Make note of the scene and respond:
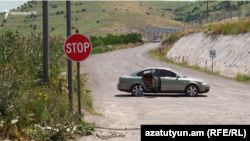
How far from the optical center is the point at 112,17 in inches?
7116

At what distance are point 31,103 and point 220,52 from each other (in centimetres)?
3450

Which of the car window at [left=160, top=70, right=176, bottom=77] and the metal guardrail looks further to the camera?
the metal guardrail

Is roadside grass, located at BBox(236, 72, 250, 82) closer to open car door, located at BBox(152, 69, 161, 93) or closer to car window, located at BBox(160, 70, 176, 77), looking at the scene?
car window, located at BBox(160, 70, 176, 77)

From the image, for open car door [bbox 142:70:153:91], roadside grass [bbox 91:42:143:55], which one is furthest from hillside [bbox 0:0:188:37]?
open car door [bbox 142:70:153:91]

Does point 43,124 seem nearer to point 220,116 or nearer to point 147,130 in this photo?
point 147,130

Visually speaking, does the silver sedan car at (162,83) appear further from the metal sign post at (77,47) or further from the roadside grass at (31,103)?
the metal sign post at (77,47)

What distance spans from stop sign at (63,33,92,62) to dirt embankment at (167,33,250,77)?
25081 millimetres

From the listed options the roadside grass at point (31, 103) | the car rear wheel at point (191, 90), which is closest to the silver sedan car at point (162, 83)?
→ the car rear wheel at point (191, 90)

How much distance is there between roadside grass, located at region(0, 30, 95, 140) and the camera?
8.02 meters

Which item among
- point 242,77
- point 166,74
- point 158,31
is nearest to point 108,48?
point 158,31

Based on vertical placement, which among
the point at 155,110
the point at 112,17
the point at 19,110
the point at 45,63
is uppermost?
the point at 112,17

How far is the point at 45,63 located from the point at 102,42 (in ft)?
255

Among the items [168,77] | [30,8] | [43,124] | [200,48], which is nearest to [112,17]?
[30,8]

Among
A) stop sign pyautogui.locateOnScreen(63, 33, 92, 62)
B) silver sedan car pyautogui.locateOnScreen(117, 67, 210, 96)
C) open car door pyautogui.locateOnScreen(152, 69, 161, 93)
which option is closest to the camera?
stop sign pyautogui.locateOnScreen(63, 33, 92, 62)
